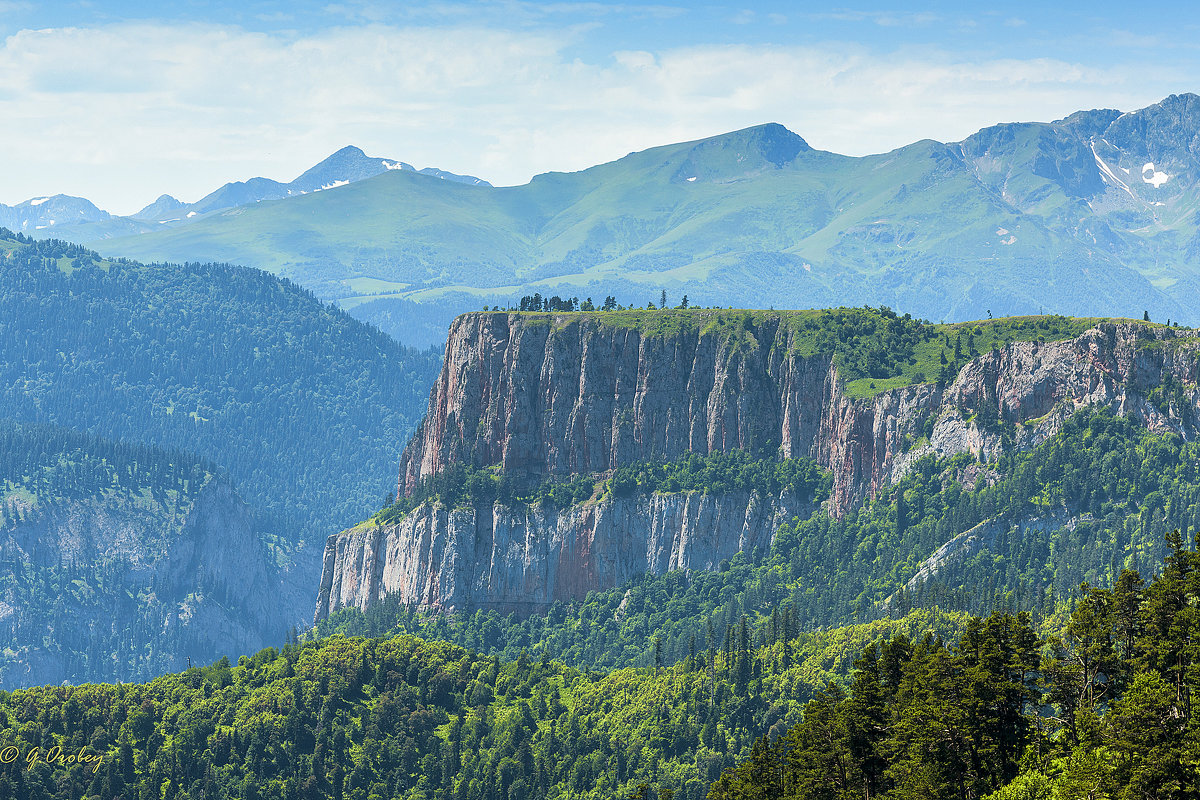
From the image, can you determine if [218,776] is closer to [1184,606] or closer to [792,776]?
[792,776]

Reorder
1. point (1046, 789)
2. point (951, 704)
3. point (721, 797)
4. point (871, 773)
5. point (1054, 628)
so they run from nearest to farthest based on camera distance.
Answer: point (1046, 789) → point (951, 704) → point (871, 773) → point (721, 797) → point (1054, 628)

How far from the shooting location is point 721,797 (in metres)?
128

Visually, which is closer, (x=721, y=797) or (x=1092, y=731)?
(x=1092, y=731)

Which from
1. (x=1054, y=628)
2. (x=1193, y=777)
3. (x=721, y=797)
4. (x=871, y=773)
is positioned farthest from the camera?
(x=1054, y=628)

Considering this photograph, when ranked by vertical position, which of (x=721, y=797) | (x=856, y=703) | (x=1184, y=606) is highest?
(x=1184, y=606)

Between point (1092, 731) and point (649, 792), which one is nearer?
point (1092, 731)

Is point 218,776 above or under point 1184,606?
under

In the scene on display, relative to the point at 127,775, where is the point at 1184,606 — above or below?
above

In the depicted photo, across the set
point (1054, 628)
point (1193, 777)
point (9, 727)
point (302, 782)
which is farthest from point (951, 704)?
point (9, 727)

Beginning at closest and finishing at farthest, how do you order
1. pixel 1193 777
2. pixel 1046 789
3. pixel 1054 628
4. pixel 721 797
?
pixel 1193 777
pixel 1046 789
pixel 721 797
pixel 1054 628

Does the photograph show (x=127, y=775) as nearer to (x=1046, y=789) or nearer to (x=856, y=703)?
(x=856, y=703)

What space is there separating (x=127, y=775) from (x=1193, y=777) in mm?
137458

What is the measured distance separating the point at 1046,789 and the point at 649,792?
10118 centimetres

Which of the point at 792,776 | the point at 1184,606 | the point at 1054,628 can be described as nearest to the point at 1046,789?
the point at 1184,606
